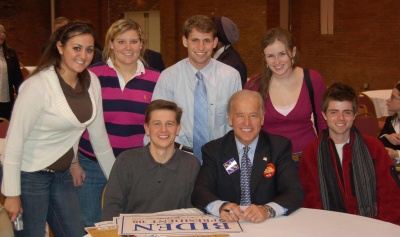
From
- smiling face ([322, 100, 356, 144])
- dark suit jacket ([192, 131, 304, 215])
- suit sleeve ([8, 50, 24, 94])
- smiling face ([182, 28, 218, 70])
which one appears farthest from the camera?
suit sleeve ([8, 50, 24, 94])

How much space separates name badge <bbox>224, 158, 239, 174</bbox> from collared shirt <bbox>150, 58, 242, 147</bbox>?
0.53 meters

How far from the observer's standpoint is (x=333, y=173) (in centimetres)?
327

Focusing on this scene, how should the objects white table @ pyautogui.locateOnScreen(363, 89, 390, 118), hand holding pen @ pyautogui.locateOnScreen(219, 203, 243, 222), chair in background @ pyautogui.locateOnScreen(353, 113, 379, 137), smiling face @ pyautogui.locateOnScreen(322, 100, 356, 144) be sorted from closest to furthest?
hand holding pen @ pyautogui.locateOnScreen(219, 203, 243, 222)
smiling face @ pyautogui.locateOnScreen(322, 100, 356, 144)
chair in background @ pyautogui.locateOnScreen(353, 113, 379, 137)
white table @ pyautogui.locateOnScreen(363, 89, 390, 118)

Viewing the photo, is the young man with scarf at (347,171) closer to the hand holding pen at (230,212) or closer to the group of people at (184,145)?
the group of people at (184,145)

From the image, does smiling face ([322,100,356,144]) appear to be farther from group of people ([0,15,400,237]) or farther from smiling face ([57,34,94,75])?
smiling face ([57,34,94,75])

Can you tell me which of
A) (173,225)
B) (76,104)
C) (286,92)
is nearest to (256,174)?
(173,225)

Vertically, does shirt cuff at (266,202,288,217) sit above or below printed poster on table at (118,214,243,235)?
above

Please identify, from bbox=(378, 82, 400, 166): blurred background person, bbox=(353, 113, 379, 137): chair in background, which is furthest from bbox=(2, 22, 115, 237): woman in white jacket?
bbox=(353, 113, 379, 137): chair in background

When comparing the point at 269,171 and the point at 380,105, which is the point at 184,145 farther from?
the point at 380,105

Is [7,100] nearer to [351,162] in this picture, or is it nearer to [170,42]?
Answer: [351,162]

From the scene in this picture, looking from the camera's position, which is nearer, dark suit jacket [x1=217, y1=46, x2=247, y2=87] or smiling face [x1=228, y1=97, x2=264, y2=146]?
smiling face [x1=228, y1=97, x2=264, y2=146]

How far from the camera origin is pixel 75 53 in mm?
3098

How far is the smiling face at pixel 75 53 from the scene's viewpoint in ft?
10.2

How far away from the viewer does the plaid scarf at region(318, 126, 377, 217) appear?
10.6 feet
